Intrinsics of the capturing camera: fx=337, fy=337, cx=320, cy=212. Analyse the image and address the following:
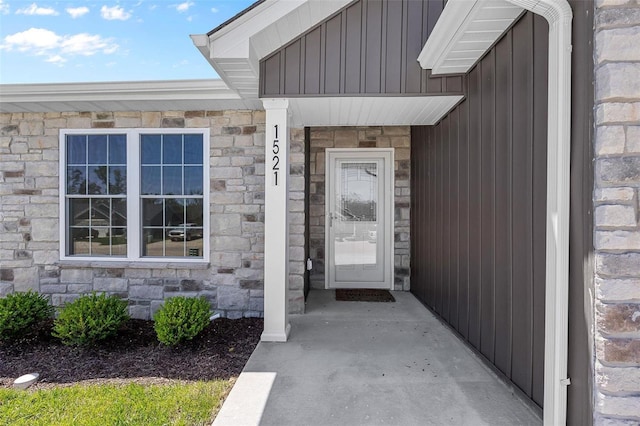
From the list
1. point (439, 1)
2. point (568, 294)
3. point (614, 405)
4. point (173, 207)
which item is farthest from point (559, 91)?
point (173, 207)

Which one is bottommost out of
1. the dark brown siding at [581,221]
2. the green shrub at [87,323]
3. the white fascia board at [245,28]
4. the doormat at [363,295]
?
the doormat at [363,295]

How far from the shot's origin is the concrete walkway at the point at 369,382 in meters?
2.00

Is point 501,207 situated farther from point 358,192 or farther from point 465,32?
point 358,192

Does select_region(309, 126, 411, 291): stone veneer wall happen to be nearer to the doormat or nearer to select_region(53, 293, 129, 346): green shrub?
the doormat

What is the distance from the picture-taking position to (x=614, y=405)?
139 centimetres

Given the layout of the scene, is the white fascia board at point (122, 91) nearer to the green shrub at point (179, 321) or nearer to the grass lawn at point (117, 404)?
the green shrub at point (179, 321)

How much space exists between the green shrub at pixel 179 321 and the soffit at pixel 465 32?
9.74ft

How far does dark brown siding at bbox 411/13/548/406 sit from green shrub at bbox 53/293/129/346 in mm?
3264

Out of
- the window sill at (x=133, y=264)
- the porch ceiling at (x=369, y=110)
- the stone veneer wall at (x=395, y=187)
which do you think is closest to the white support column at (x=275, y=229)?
the porch ceiling at (x=369, y=110)

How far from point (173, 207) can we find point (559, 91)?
12.3ft

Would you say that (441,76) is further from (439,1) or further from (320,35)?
(320,35)

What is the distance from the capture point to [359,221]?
5.05 m

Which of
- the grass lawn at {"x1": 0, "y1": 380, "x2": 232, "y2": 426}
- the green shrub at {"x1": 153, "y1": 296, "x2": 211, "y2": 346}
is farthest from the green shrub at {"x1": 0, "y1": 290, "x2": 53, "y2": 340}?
the green shrub at {"x1": 153, "y1": 296, "x2": 211, "y2": 346}

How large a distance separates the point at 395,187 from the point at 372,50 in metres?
2.41
